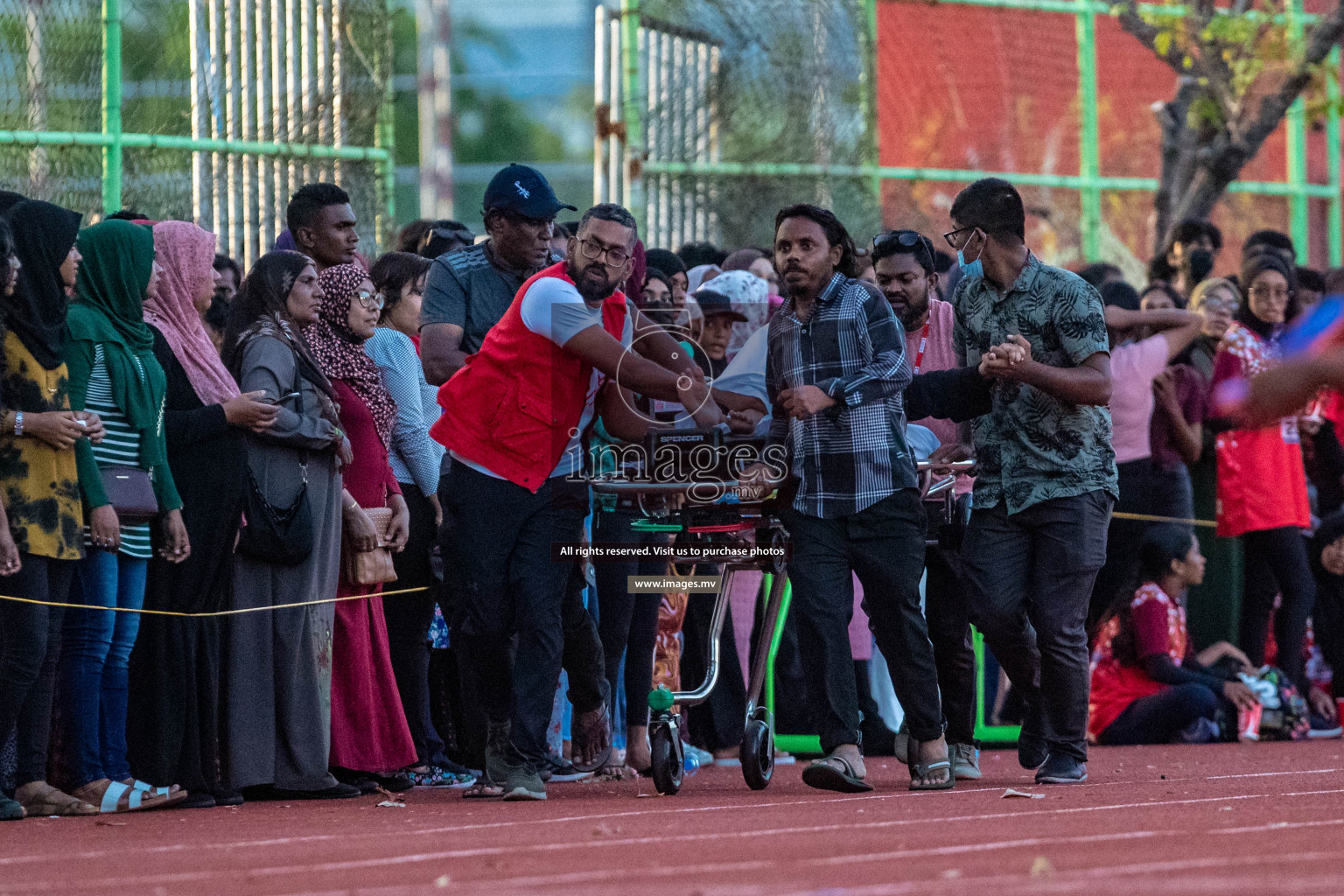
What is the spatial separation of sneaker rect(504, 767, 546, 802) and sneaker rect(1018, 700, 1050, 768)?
2122mm

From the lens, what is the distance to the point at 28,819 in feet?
25.2

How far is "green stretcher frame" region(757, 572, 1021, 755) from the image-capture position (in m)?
10.6

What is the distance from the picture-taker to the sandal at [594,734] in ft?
29.7

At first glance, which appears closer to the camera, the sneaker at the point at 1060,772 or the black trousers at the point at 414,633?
the sneaker at the point at 1060,772

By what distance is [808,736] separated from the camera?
11.0 meters

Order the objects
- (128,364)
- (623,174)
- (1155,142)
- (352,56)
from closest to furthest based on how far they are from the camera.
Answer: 1. (128,364)
2. (352,56)
3. (623,174)
4. (1155,142)

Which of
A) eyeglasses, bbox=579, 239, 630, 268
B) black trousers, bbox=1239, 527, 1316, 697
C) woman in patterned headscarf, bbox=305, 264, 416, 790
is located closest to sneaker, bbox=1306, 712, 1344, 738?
black trousers, bbox=1239, 527, 1316, 697

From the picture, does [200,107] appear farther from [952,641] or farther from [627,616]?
[952,641]

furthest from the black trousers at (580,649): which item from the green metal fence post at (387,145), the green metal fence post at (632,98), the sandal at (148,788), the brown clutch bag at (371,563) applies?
the green metal fence post at (632,98)

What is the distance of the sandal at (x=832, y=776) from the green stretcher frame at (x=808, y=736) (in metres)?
1.95

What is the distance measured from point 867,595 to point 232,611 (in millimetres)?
2531

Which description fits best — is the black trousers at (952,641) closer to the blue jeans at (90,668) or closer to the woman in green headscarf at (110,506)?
the woman in green headscarf at (110,506)

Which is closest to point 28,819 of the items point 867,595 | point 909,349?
point 867,595

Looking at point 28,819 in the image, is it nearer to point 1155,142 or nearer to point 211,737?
point 211,737
